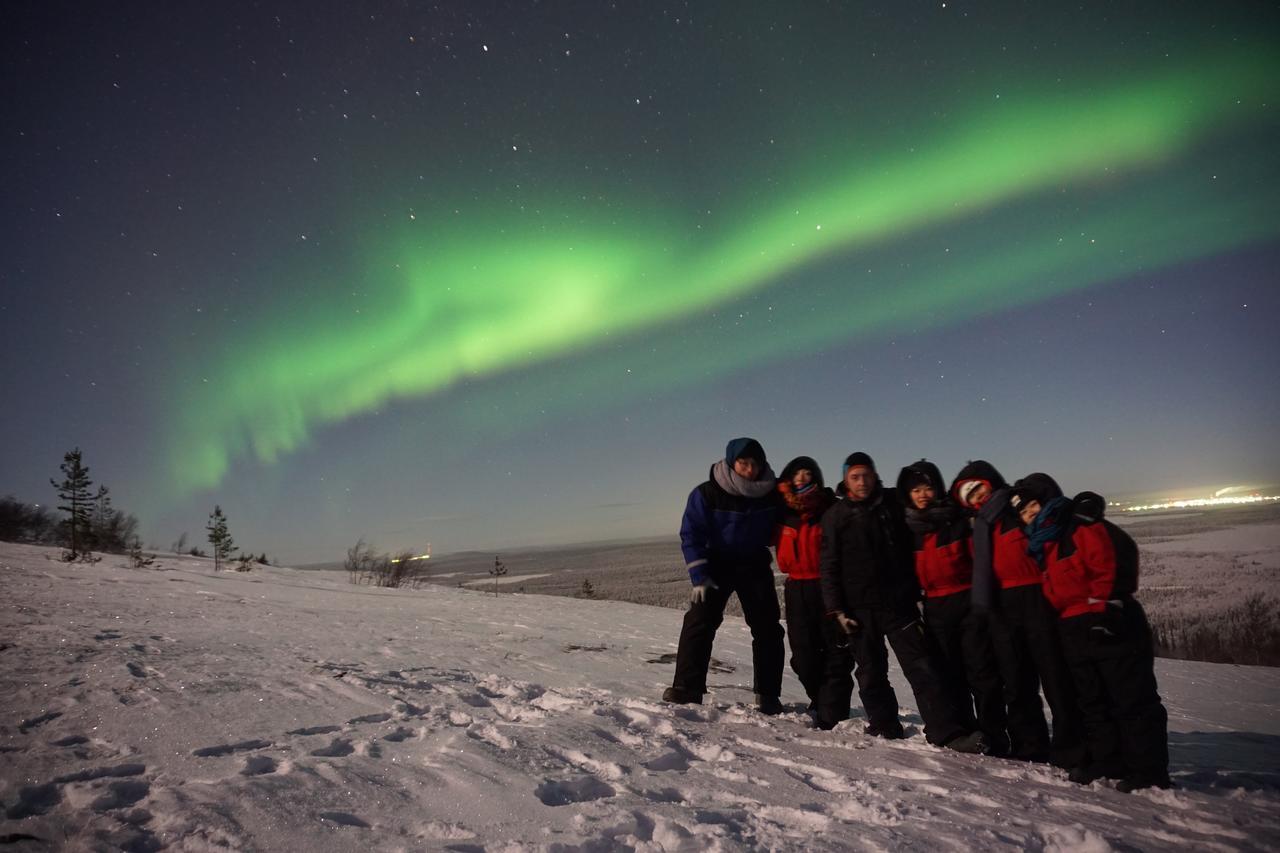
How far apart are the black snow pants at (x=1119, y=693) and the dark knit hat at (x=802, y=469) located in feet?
6.49

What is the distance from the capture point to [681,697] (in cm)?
469

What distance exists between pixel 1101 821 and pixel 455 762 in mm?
3011

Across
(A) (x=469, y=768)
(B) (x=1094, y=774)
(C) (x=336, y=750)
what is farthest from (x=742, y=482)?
(C) (x=336, y=750)

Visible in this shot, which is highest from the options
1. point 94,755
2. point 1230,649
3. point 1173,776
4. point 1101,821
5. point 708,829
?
point 94,755

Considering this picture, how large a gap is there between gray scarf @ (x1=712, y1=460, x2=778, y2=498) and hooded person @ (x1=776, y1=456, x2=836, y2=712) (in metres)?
0.17

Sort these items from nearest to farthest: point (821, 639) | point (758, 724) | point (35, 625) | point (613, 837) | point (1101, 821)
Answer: point (613, 837) < point (1101, 821) < point (758, 724) < point (821, 639) < point (35, 625)

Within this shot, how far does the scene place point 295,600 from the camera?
401 inches

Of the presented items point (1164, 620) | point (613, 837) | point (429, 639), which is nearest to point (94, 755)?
point (613, 837)

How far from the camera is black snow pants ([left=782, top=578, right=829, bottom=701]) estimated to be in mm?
4746

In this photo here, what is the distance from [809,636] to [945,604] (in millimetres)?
1078

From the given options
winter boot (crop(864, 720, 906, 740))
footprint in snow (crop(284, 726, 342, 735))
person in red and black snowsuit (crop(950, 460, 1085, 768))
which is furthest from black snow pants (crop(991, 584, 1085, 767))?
footprint in snow (crop(284, 726, 342, 735))

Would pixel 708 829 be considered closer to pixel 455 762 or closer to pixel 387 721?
pixel 455 762

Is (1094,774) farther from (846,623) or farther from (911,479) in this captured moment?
(911,479)

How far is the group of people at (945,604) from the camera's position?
349cm
